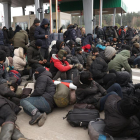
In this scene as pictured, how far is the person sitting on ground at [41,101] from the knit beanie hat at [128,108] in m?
1.60

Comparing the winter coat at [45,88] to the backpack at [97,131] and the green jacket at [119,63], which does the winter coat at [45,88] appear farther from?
the green jacket at [119,63]

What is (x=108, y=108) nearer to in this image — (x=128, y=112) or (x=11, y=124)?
(x=128, y=112)

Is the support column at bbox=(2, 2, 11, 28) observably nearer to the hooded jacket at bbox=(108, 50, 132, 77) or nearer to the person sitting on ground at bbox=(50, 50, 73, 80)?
the person sitting on ground at bbox=(50, 50, 73, 80)

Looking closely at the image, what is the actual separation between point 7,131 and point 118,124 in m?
1.69

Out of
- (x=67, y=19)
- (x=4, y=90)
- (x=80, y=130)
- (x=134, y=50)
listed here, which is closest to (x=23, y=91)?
(x=4, y=90)

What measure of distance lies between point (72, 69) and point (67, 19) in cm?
1078

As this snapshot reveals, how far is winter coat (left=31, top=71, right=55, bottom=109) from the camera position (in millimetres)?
3645

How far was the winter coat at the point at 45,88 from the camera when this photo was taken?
364 cm

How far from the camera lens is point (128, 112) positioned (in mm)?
2430

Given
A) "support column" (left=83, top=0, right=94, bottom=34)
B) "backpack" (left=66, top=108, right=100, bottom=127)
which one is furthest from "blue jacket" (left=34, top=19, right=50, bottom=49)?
"support column" (left=83, top=0, right=94, bottom=34)

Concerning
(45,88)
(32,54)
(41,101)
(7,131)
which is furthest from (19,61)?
(7,131)

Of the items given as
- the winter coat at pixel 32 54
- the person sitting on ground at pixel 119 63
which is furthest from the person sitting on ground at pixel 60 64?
the person sitting on ground at pixel 119 63

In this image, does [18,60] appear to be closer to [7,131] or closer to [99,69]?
[99,69]

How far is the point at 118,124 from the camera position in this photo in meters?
2.51
